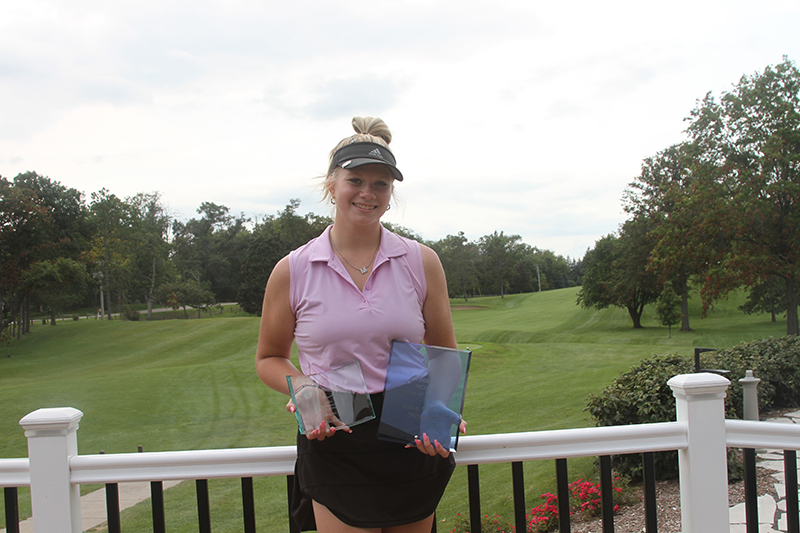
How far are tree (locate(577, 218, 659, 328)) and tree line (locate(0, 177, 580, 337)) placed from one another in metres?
14.4

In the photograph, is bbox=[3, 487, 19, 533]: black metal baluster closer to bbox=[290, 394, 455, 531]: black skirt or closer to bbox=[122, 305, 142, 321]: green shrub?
bbox=[290, 394, 455, 531]: black skirt

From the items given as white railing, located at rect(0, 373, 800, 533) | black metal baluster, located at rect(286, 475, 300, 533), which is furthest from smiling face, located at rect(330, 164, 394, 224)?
black metal baluster, located at rect(286, 475, 300, 533)

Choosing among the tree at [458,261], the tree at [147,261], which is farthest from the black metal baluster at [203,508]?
the tree at [458,261]

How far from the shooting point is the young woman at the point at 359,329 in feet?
4.79

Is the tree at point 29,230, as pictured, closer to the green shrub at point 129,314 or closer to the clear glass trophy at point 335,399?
the green shrub at point 129,314

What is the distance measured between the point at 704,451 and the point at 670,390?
371cm

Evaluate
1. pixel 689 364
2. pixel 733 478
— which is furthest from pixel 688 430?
pixel 689 364

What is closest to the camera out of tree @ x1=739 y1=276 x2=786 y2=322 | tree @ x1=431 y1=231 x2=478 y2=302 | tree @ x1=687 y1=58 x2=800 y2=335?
tree @ x1=687 y1=58 x2=800 y2=335

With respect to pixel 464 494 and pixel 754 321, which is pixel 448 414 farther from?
pixel 754 321

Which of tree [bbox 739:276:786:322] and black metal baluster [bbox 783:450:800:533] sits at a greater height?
black metal baluster [bbox 783:450:800:533]

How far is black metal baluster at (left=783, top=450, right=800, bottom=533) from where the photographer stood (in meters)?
1.96

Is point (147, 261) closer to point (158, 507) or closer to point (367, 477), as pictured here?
point (158, 507)

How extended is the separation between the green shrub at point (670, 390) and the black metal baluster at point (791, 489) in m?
2.72

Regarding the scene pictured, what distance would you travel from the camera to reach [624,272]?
3052 centimetres
